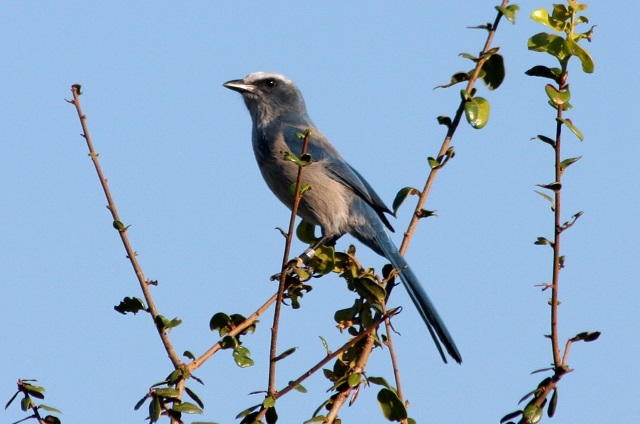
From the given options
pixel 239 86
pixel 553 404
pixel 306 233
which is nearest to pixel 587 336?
pixel 553 404

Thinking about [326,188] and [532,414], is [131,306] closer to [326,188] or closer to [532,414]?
[532,414]

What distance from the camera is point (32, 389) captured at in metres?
2.22

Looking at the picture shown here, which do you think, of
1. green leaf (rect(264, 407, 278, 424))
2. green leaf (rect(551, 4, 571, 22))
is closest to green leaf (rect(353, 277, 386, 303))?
green leaf (rect(264, 407, 278, 424))

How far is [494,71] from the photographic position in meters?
3.05

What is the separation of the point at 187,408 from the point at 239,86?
5208 millimetres

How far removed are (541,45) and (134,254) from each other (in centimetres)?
141

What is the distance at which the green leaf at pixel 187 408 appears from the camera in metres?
2.30

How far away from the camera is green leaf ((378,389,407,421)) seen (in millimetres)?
2430

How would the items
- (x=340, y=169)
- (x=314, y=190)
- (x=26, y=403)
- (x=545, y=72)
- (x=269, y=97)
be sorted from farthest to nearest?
(x=269, y=97)
(x=340, y=169)
(x=314, y=190)
(x=545, y=72)
(x=26, y=403)

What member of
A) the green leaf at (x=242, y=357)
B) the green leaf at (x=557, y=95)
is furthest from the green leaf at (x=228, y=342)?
the green leaf at (x=557, y=95)

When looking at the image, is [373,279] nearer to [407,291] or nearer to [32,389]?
[32,389]

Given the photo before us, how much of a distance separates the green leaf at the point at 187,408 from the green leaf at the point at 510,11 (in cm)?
162

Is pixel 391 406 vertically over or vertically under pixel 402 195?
under

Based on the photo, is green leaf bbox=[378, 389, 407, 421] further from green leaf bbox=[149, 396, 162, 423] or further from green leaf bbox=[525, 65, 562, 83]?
green leaf bbox=[525, 65, 562, 83]
